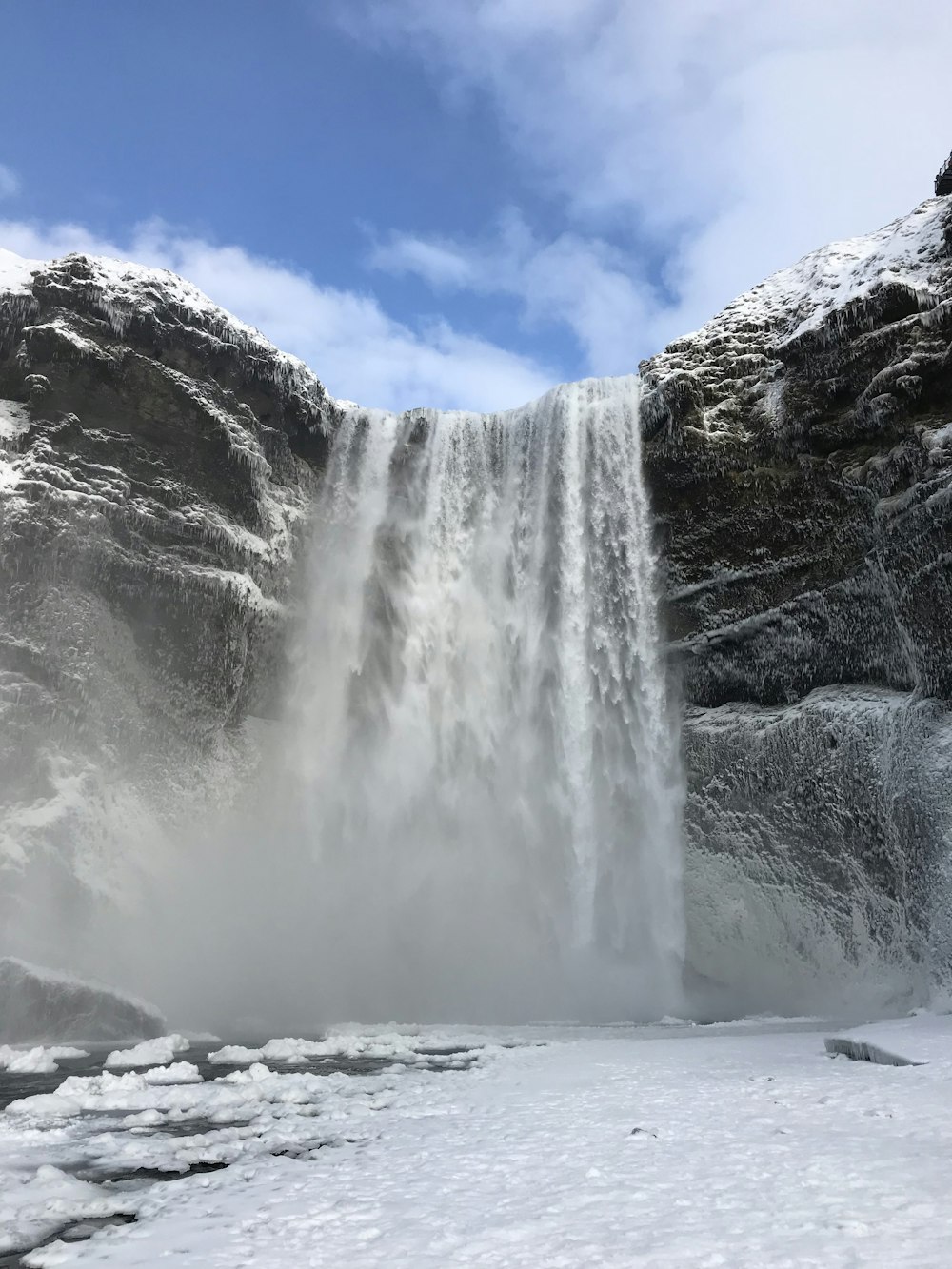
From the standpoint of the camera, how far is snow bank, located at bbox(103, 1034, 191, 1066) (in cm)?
1188

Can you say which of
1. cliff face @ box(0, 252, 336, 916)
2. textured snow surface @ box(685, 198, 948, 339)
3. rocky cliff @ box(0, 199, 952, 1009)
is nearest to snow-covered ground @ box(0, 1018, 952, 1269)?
rocky cliff @ box(0, 199, 952, 1009)

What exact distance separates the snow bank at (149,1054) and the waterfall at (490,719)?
6490 millimetres

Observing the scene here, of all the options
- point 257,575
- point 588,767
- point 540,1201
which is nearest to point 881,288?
point 588,767

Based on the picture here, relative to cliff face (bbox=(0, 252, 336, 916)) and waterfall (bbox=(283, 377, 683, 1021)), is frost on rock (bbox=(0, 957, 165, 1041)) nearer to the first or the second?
waterfall (bbox=(283, 377, 683, 1021))

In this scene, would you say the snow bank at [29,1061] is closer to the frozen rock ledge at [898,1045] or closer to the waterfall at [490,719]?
the waterfall at [490,719]

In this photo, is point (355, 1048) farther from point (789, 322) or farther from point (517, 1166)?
point (789, 322)

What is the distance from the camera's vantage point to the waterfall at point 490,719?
71.7 ft

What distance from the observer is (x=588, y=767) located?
23.2 m

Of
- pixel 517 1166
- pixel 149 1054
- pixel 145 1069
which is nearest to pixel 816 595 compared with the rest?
pixel 149 1054

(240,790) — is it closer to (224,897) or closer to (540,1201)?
(224,897)

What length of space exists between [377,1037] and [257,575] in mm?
14699

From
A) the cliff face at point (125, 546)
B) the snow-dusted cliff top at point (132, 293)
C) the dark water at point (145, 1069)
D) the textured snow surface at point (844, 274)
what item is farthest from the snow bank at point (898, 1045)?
the snow-dusted cliff top at point (132, 293)

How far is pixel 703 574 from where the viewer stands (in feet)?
77.3

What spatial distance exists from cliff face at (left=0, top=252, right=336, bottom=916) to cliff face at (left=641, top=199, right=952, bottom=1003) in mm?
11668
